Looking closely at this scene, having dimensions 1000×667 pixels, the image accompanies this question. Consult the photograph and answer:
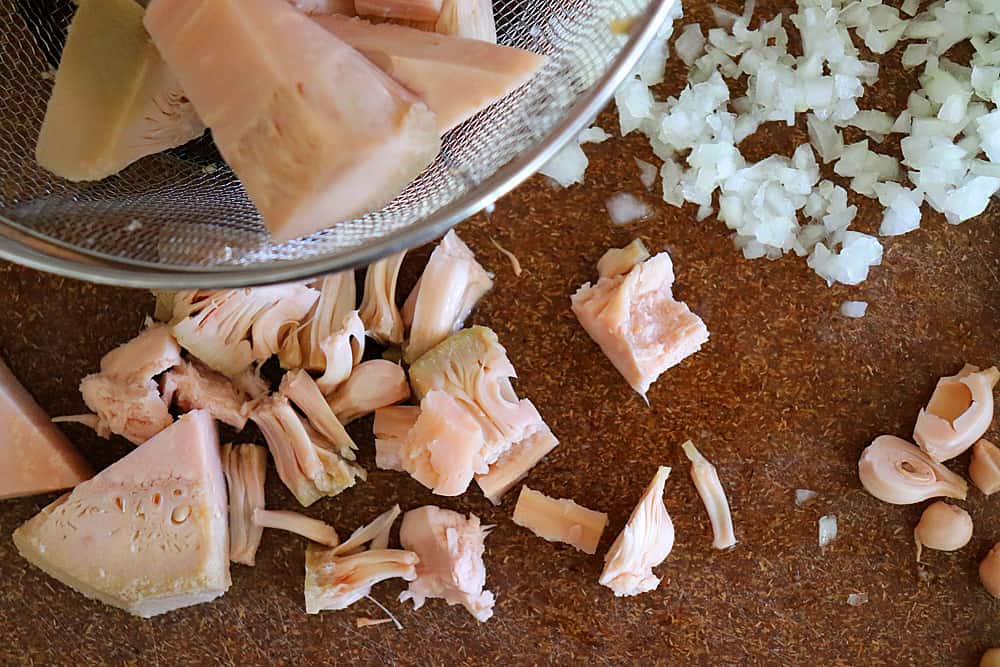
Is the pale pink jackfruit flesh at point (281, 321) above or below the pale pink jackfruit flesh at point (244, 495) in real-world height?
above

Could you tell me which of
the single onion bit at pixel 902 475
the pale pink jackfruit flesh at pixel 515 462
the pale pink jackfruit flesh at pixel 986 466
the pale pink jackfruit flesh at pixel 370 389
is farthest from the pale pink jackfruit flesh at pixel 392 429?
the pale pink jackfruit flesh at pixel 986 466

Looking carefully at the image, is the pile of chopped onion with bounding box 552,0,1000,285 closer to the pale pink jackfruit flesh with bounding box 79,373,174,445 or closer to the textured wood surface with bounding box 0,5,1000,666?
the textured wood surface with bounding box 0,5,1000,666

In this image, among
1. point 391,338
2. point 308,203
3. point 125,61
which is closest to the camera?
point 308,203

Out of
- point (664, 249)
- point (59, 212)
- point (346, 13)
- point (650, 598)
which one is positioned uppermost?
point (346, 13)

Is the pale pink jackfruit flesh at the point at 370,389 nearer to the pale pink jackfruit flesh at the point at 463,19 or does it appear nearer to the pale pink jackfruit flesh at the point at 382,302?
the pale pink jackfruit flesh at the point at 382,302

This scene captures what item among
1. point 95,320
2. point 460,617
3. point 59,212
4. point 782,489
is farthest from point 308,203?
point 782,489

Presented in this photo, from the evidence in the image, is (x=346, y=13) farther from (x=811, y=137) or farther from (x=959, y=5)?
(x=959, y=5)
